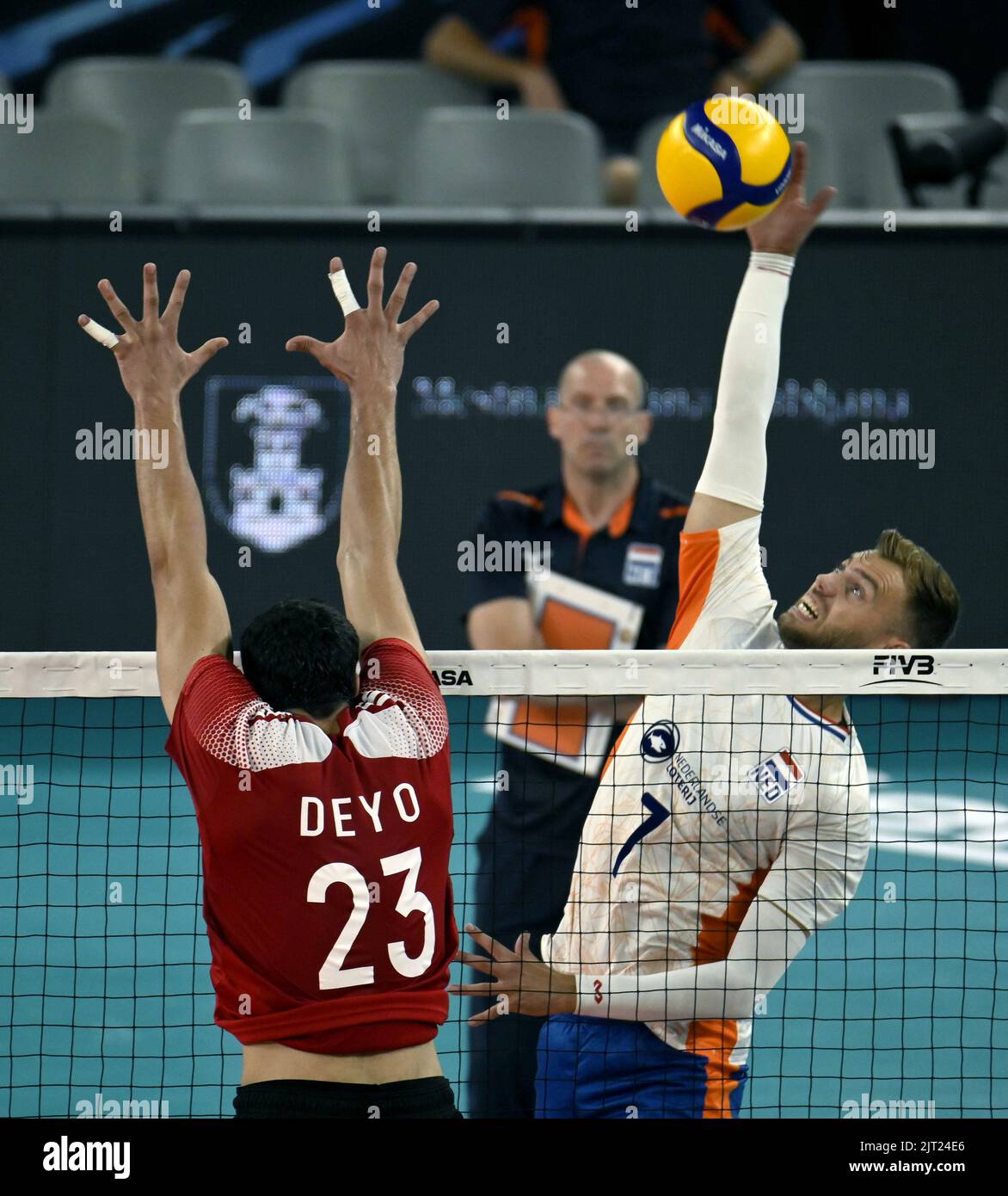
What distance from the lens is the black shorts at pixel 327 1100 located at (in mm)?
3518

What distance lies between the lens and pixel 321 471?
10648 millimetres

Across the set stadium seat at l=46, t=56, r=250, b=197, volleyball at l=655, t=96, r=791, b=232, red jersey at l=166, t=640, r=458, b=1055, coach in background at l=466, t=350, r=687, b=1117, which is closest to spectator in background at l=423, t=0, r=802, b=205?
stadium seat at l=46, t=56, r=250, b=197

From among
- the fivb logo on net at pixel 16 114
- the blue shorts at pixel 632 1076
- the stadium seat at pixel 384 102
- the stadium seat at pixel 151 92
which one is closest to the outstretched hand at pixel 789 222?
the blue shorts at pixel 632 1076

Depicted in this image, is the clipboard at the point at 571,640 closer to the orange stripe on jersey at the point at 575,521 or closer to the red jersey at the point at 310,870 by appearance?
the orange stripe on jersey at the point at 575,521

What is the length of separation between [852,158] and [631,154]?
5.87ft

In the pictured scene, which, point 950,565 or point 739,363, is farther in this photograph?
point 950,565

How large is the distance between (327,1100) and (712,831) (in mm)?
1119

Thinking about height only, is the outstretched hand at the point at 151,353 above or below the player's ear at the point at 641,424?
Result: below

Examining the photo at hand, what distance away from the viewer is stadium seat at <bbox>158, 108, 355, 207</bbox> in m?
11.5

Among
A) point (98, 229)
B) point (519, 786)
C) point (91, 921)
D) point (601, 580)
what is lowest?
point (91, 921)

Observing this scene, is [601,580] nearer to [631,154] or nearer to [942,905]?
[942,905]

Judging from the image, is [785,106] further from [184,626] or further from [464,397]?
[184,626]

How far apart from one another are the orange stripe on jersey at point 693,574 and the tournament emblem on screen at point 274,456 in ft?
21.2
